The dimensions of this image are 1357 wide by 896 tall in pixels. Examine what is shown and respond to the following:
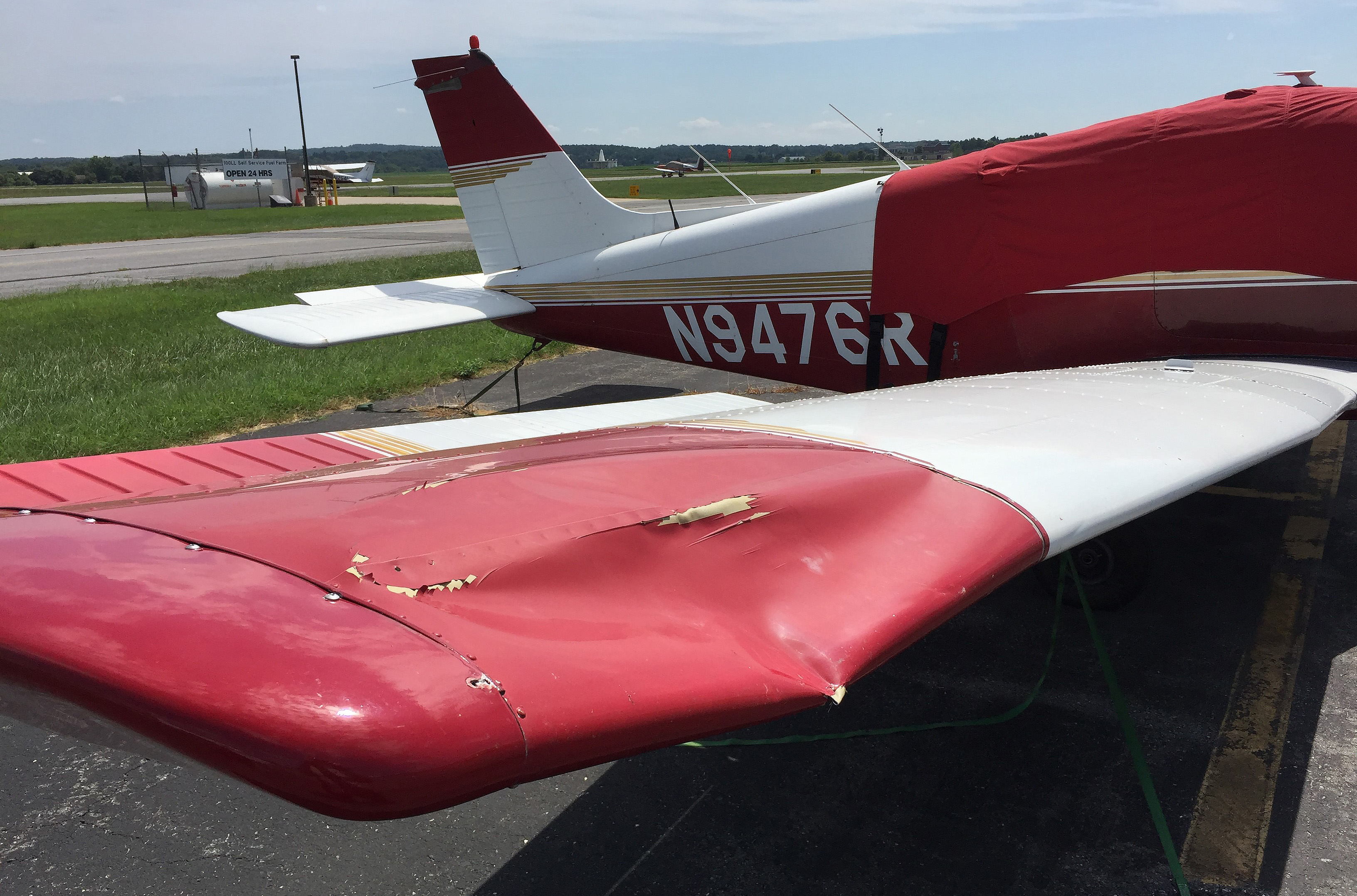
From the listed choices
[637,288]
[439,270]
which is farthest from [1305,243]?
[439,270]

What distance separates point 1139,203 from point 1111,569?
1.90 m

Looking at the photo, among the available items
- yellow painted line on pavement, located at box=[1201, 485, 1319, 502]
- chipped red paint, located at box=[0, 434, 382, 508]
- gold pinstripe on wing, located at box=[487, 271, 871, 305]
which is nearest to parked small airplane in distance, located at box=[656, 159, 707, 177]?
gold pinstripe on wing, located at box=[487, 271, 871, 305]

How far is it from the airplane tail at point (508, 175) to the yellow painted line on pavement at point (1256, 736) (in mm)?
4922

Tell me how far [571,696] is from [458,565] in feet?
1.18

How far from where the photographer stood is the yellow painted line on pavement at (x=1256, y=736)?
2.68 metres

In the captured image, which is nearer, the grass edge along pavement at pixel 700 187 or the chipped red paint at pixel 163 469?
the chipped red paint at pixel 163 469

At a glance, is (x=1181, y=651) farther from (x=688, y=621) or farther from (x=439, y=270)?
(x=439, y=270)

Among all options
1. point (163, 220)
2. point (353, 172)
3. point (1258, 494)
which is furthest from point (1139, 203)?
point (353, 172)

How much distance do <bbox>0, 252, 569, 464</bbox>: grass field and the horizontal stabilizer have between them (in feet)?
3.85

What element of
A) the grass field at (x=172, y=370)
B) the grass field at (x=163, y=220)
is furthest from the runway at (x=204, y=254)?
the grass field at (x=172, y=370)

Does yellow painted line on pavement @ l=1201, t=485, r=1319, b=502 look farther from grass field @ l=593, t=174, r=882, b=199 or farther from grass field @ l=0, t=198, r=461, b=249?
grass field @ l=593, t=174, r=882, b=199

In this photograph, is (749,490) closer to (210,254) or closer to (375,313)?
(375,313)

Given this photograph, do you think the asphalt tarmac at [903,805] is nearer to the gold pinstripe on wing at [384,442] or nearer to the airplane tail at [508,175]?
the gold pinstripe on wing at [384,442]

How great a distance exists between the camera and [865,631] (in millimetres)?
1675
